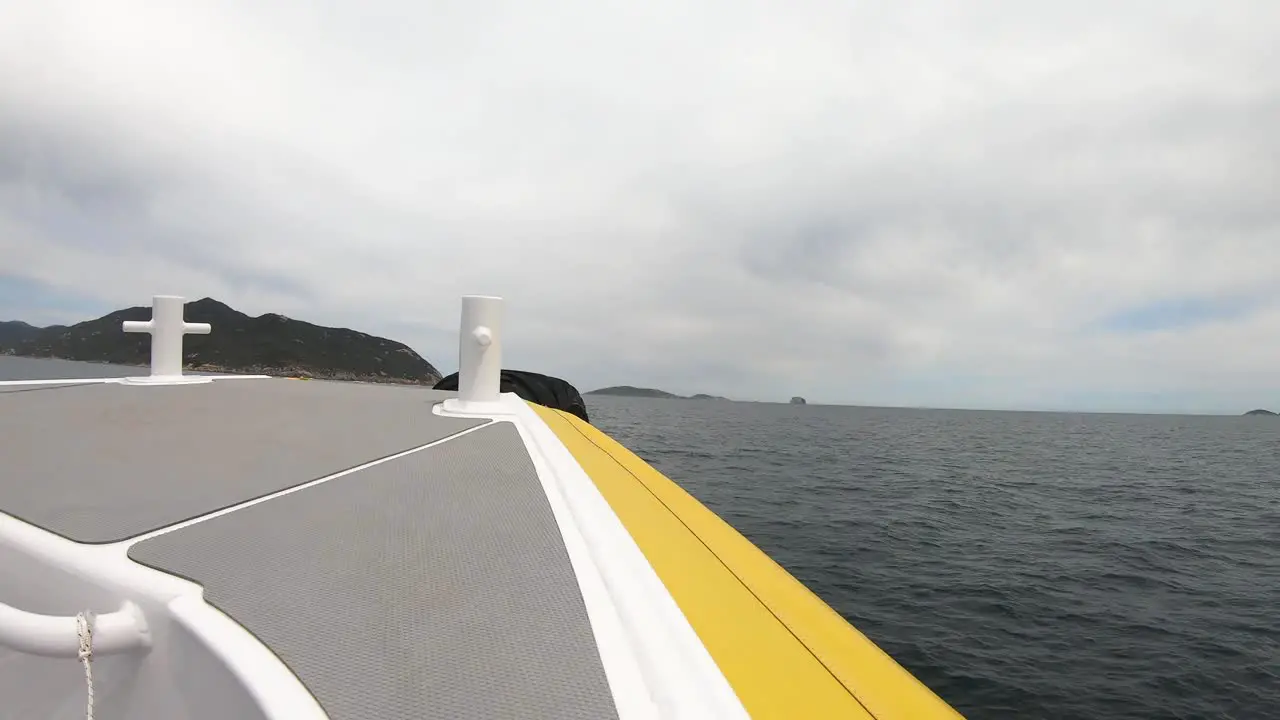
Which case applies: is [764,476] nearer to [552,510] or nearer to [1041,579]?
[1041,579]

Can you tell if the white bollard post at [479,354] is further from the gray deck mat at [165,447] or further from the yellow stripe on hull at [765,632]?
the yellow stripe on hull at [765,632]

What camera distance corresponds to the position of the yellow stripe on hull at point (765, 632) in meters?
1.28

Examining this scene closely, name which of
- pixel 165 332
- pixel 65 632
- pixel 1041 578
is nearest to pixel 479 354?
pixel 65 632

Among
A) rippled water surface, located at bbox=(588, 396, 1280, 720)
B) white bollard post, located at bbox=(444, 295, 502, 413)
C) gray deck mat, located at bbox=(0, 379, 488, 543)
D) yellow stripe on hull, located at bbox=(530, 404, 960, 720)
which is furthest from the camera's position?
white bollard post, located at bbox=(444, 295, 502, 413)

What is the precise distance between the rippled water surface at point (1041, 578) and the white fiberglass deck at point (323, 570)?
4014 millimetres

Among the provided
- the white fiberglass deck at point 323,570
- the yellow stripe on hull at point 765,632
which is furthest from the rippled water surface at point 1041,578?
the white fiberglass deck at point 323,570

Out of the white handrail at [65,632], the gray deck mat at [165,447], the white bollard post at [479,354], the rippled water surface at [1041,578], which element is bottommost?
the rippled water surface at [1041,578]

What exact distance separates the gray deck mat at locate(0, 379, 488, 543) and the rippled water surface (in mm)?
4398

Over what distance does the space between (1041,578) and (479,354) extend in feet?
22.3

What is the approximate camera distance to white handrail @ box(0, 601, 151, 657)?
3.52 feet

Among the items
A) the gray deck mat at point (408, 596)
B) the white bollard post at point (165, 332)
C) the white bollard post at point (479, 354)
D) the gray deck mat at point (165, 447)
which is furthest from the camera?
the white bollard post at point (165, 332)

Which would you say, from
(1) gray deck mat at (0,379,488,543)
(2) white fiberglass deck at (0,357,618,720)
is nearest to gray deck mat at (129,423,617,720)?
(2) white fiberglass deck at (0,357,618,720)

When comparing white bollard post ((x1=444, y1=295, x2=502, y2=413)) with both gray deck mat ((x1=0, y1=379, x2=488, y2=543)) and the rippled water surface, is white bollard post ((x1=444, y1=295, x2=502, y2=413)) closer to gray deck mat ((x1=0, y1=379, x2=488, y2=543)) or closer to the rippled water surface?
gray deck mat ((x1=0, y1=379, x2=488, y2=543))

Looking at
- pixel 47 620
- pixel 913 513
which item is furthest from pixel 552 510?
pixel 913 513
